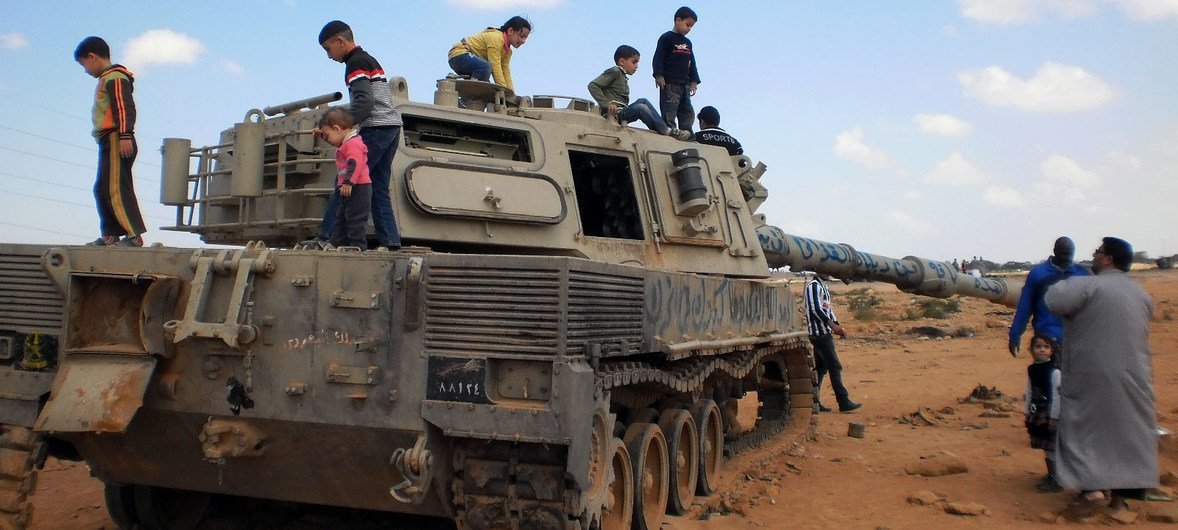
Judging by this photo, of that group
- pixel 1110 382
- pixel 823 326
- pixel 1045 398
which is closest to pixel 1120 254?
pixel 1110 382

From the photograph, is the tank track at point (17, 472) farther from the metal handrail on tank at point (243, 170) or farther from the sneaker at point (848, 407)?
the sneaker at point (848, 407)

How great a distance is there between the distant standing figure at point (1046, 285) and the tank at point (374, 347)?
2498 millimetres

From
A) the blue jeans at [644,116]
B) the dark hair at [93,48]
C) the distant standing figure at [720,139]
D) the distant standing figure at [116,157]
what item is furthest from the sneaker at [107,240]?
the distant standing figure at [720,139]

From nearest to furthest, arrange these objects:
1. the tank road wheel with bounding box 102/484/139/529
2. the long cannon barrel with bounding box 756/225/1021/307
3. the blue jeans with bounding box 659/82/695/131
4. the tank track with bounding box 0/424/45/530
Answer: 1. the tank track with bounding box 0/424/45/530
2. the tank road wheel with bounding box 102/484/139/529
3. the blue jeans with bounding box 659/82/695/131
4. the long cannon barrel with bounding box 756/225/1021/307

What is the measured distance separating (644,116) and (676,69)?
4.99 ft

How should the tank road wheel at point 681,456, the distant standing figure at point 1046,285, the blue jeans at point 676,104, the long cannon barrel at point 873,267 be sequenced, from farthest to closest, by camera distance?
the long cannon barrel at point 873,267, the blue jeans at point 676,104, the distant standing figure at point 1046,285, the tank road wheel at point 681,456

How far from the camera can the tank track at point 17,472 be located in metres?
5.00

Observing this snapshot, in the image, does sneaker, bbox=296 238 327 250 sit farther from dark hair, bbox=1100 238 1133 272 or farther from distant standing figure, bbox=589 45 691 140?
dark hair, bbox=1100 238 1133 272

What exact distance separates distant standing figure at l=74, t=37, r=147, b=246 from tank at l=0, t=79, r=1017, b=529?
58 cm

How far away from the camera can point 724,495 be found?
721cm

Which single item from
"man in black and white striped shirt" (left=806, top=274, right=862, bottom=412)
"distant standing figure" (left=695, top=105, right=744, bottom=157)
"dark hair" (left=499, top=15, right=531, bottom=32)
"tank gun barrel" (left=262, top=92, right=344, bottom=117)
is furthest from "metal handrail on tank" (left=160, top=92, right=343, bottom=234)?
"man in black and white striped shirt" (left=806, top=274, right=862, bottom=412)

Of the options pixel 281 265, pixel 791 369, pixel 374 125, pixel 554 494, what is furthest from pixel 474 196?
pixel 791 369

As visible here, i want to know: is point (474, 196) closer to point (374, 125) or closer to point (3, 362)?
point (374, 125)

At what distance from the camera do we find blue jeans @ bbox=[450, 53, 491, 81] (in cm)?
773
